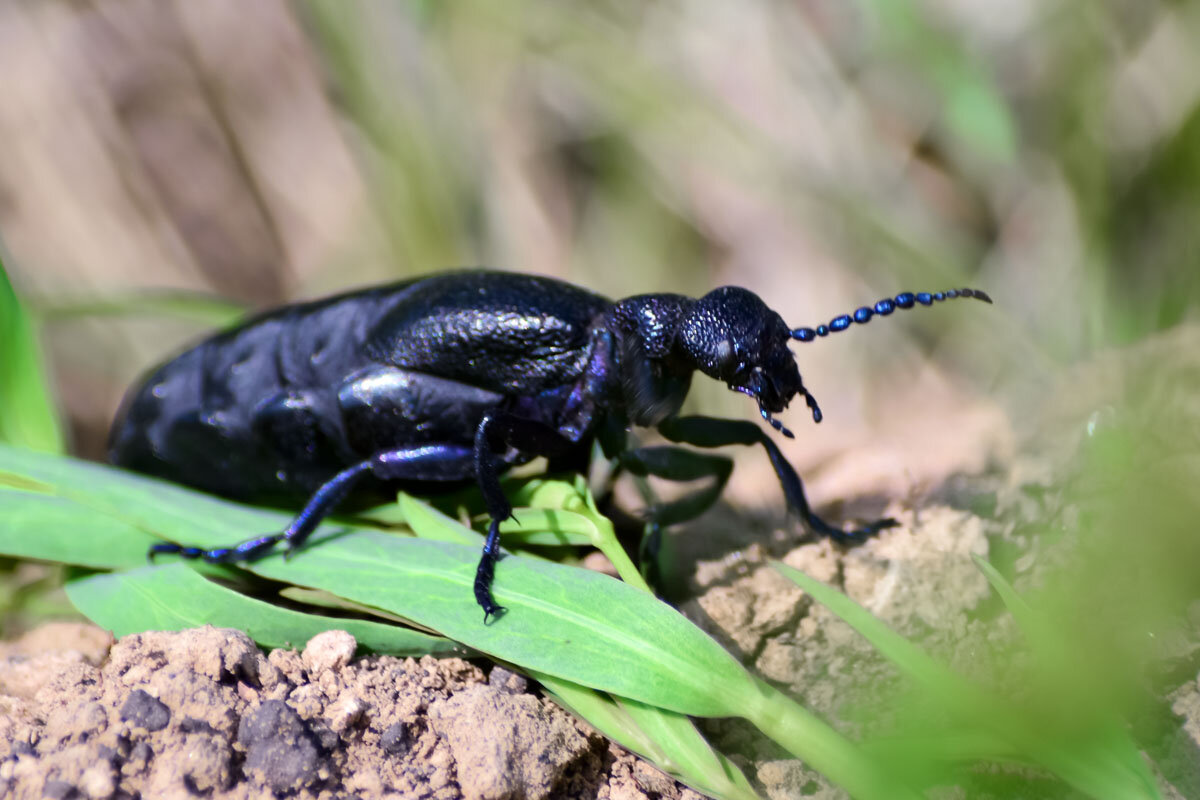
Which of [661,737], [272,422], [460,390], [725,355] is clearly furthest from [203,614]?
[725,355]

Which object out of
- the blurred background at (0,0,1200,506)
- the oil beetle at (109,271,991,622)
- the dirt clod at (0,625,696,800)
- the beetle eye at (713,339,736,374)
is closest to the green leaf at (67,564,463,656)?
the dirt clod at (0,625,696,800)

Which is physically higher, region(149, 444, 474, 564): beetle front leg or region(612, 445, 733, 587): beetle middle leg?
region(612, 445, 733, 587): beetle middle leg

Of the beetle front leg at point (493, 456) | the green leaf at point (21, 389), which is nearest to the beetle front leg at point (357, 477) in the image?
the beetle front leg at point (493, 456)

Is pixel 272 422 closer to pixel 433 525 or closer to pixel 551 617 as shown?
pixel 433 525

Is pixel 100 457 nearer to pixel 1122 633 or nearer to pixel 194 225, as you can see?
pixel 194 225

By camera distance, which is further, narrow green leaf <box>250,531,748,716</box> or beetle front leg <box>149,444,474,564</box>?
beetle front leg <box>149,444,474,564</box>

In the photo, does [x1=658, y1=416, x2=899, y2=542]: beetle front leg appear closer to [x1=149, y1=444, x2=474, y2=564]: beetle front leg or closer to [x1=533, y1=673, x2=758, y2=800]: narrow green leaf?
[x1=149, y1=444, x2=474, y2=564]: beetle front leg

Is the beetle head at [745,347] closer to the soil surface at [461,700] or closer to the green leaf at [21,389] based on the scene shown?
the soil surface at [461,700]
